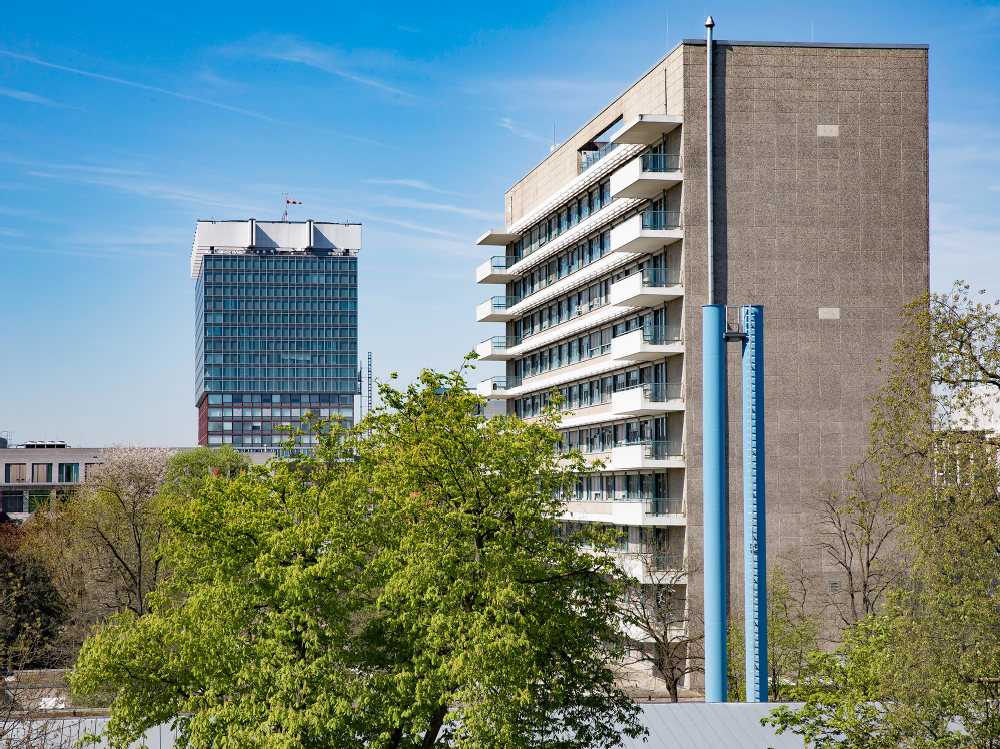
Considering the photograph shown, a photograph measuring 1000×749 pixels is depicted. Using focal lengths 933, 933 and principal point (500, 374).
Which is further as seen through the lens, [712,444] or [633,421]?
[633,421]

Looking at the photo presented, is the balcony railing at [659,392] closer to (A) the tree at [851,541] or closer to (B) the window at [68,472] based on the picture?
(A) the tree at [851,541]

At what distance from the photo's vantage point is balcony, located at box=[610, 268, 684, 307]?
5125cm

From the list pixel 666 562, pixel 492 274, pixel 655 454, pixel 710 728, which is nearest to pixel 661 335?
pixel 655 454

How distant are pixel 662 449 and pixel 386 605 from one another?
102ft

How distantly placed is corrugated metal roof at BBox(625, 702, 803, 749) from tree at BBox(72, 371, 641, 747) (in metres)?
3.05

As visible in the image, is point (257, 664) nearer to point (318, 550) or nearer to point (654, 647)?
point (318, 550)

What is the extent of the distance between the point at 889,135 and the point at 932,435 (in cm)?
3636

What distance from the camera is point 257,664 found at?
22609 mm

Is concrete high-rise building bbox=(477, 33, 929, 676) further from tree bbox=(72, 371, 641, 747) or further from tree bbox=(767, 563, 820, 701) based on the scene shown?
tree bbox=(72, 371, 641, 747)

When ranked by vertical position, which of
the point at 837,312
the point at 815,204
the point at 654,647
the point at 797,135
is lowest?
the point at 654,647

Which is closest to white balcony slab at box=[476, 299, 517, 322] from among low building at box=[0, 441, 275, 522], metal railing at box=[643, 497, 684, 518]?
metal railing at box=[643, 497, 684, 518]

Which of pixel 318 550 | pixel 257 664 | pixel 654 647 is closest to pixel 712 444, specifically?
pixel 318 550

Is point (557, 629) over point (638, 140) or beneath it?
beneath

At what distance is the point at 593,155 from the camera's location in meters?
60.2
